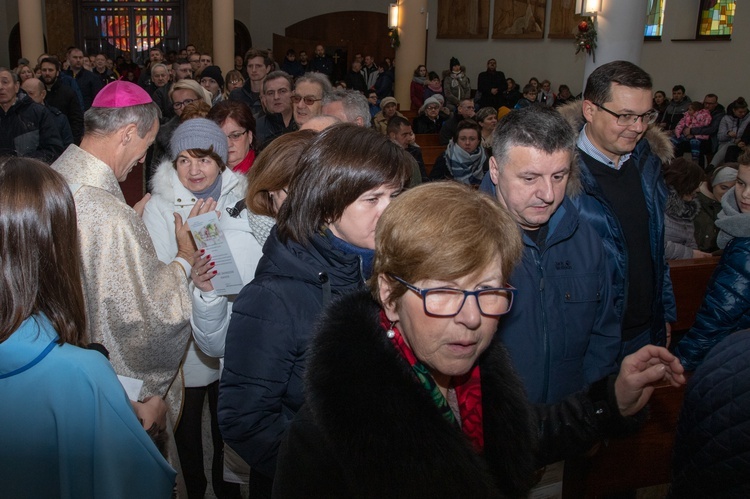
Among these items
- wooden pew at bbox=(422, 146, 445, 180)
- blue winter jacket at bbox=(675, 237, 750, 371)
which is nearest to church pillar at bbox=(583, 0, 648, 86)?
wooden pew at bbox=(422, 146, 445, 180)

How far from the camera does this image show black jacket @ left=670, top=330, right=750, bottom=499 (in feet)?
4.31

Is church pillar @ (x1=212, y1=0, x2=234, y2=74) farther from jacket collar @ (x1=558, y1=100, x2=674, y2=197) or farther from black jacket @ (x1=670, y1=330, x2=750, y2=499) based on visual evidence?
black jacket @ (x1=670, y1=330, x2=750, y2=499)

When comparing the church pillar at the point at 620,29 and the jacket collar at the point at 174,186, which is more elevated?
the church pillar at the point at 620,29

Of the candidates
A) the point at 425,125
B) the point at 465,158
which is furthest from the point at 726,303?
the point at 425,125

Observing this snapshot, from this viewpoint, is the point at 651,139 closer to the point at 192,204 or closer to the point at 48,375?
the point at 192,204

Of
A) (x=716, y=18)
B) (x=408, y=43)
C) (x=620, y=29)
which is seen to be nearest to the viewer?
(x=620, y=29)

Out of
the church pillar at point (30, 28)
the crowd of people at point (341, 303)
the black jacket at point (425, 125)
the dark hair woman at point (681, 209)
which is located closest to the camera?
the crowd of people at point (341, 303)

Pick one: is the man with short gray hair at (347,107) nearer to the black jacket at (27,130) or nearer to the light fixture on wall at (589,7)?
the black jacket at (27,130)

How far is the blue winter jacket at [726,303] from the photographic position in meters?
2.76

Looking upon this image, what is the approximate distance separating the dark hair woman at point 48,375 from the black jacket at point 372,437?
0.39 metres

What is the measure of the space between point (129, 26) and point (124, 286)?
22421mm

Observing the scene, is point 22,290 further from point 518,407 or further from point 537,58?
point 537,58

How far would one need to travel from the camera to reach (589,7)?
856 centimetres

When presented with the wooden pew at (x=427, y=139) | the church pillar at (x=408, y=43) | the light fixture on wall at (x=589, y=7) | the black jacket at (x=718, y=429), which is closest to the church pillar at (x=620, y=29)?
the light fixture on wall at (x=589, y=7)
